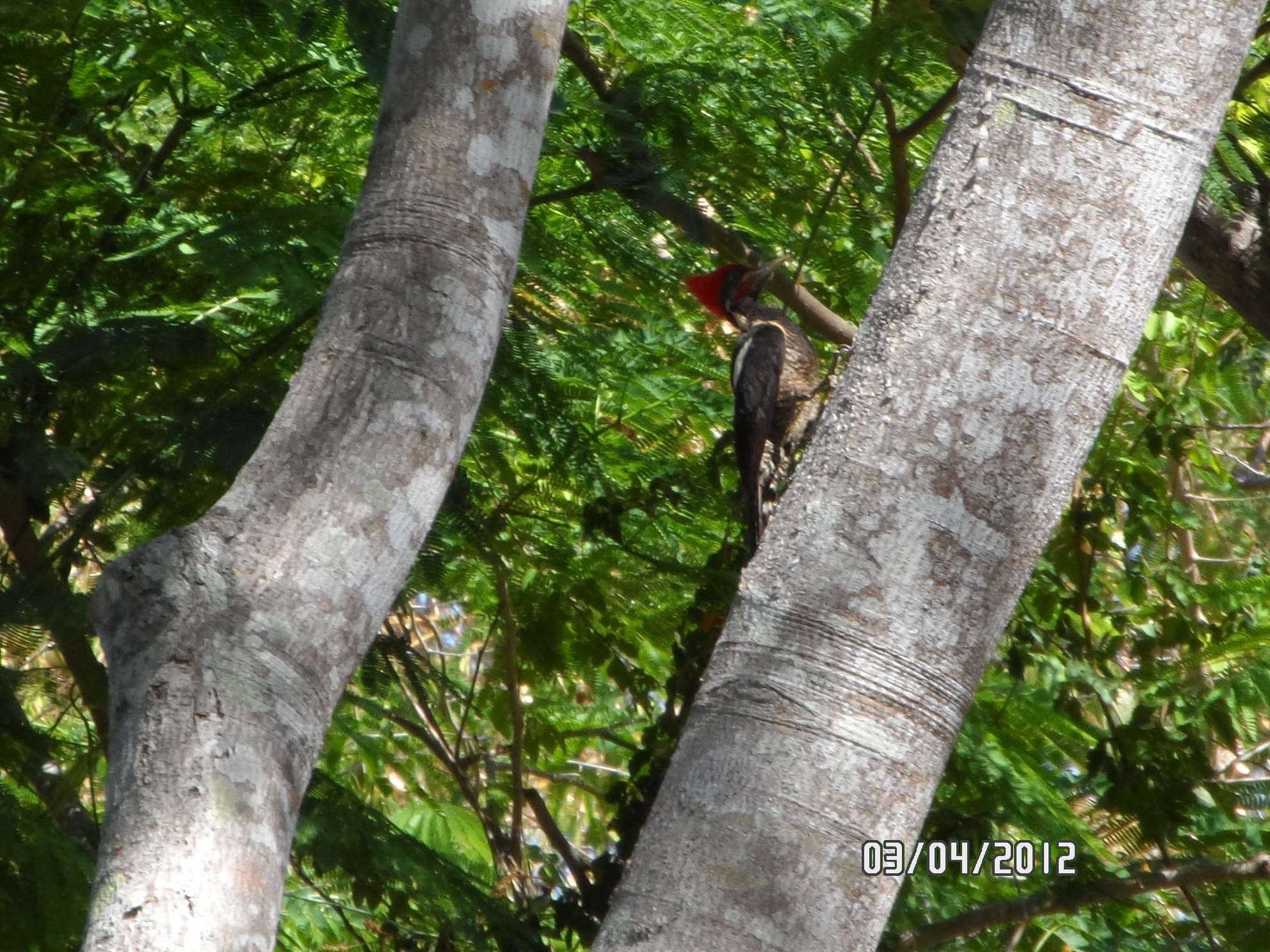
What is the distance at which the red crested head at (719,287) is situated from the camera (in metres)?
5.07

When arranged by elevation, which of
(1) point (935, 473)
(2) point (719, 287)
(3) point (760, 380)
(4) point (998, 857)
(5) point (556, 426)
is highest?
(2) point (719, 287)

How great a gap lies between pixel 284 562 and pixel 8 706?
6.95ft

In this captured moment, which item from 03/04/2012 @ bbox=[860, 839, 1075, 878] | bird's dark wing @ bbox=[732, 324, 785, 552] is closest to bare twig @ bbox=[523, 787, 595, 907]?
03/04/2012 @ bbox=[860, 839, 1075, 878]

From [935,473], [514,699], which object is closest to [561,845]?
[514,699]

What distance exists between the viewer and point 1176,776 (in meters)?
3.63

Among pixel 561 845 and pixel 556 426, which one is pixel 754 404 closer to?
pixel 556 426

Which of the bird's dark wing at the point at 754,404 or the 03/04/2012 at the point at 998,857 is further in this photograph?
the bird's dark wing at the point at 754,404

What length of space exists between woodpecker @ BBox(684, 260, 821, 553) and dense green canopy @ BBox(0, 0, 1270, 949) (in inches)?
5.5

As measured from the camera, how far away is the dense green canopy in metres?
3.48

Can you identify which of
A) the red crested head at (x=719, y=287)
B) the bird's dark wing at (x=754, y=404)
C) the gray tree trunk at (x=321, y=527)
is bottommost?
the gray tree trunk at (x=321, y=527)

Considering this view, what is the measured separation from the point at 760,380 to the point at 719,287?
2.10ft

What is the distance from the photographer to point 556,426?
393 centimetres

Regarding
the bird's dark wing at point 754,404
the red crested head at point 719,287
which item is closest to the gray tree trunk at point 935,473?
the bird's dark wing at point 754,404

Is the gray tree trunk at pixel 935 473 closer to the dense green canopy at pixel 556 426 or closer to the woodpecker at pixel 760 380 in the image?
the dense green canopy at pixel 556 426
